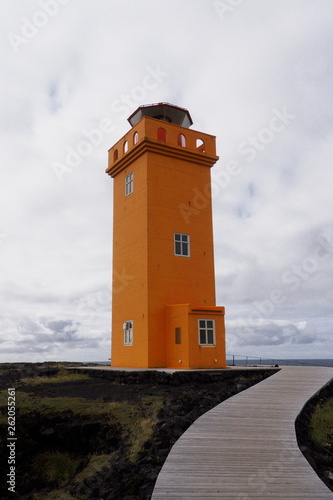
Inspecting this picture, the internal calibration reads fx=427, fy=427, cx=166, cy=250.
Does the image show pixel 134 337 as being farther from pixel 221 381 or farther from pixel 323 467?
pixel 323 467

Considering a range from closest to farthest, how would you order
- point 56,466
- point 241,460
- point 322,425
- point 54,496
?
point 241,460, point 54,496, point 56,466, point 322,425

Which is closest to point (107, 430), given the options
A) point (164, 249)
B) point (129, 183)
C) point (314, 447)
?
point (314, 447)

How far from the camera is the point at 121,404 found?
13531 millimetres

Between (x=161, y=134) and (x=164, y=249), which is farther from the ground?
(x=161, y=134)

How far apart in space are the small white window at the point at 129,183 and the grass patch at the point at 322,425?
15.0 meters

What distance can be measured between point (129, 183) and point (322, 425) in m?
16.5

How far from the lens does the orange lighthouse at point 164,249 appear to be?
2075 centimetres

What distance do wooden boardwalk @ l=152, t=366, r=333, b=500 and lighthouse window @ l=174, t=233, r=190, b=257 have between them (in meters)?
11.8

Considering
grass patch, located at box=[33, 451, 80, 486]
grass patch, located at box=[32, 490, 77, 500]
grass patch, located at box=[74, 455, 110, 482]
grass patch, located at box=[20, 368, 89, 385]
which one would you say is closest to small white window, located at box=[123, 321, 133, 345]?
grass patch, located at box=[20, 368, 89, 385]

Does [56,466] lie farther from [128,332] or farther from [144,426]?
[128,332]

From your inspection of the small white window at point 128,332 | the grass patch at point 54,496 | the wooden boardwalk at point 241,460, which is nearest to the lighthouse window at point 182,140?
the small white window at point 128,332

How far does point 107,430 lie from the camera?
11609 millimetres

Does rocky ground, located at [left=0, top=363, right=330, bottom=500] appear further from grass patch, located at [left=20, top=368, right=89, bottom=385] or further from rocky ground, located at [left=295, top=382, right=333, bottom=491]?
rocky ground, located at [left=295, top=382, right=333, bottom=491]

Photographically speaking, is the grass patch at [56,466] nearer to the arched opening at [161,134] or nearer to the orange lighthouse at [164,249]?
the orange lighthouse at [164,249]
